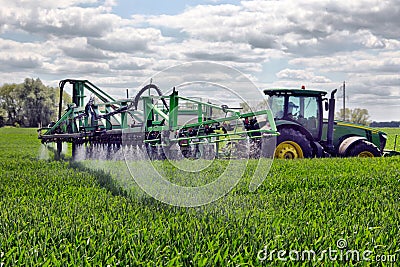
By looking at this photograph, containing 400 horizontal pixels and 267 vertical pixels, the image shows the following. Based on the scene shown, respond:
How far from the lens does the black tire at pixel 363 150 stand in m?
14.0

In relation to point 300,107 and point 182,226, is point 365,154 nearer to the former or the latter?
point 300,107

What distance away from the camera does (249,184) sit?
730 cm

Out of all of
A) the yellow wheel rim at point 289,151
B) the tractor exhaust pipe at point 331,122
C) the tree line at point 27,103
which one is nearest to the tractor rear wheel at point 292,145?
the yellow wheel rim at point 289,151

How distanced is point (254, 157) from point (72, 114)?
21.1 feet

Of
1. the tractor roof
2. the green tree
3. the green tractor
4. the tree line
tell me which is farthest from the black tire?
the green tree

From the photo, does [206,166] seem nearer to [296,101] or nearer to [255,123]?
[255,123]

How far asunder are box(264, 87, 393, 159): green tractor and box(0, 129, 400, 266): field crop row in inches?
196

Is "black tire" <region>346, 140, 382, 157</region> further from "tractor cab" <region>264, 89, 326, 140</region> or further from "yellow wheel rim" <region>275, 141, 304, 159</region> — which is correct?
"yellow wheel rim" <region>275, 141, 304, 159</region>

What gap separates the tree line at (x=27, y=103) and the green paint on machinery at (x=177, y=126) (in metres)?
63.0

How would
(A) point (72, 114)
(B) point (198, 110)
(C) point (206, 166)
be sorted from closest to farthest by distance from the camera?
(C) point (206, 166)
(B) point (198, 110)
(A) point (72, 114)

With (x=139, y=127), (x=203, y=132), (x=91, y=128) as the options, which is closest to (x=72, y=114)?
(x=91, y=128)

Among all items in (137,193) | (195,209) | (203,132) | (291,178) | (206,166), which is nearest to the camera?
(195,209)

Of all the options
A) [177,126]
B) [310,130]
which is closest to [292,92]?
[310,130]

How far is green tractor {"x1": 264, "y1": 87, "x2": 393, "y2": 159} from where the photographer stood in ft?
41.1
